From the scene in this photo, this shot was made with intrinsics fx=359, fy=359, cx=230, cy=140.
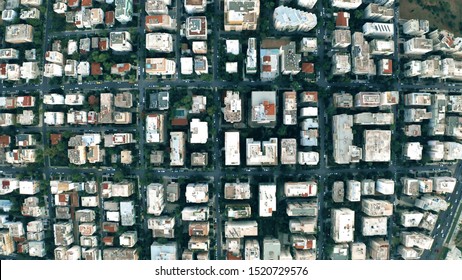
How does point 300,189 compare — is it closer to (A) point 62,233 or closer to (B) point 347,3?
(B) point 347,3

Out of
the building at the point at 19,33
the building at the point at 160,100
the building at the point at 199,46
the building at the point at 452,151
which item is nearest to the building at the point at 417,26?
the building at the point at 452,151

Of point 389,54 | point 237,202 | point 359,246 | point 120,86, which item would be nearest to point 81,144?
point 120,86

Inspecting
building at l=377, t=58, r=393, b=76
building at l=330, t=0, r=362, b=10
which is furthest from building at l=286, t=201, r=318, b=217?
building at l=330, t=0, r=362, b=10

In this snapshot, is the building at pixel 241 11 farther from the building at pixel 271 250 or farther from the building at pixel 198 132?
the building at pixel 271 250

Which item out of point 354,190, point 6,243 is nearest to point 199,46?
point 354,190

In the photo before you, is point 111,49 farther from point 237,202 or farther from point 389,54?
point 389,54

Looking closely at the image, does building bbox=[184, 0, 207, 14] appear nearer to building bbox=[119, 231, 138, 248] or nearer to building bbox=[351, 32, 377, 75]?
building bbox=[351, 32, 377, 75]
